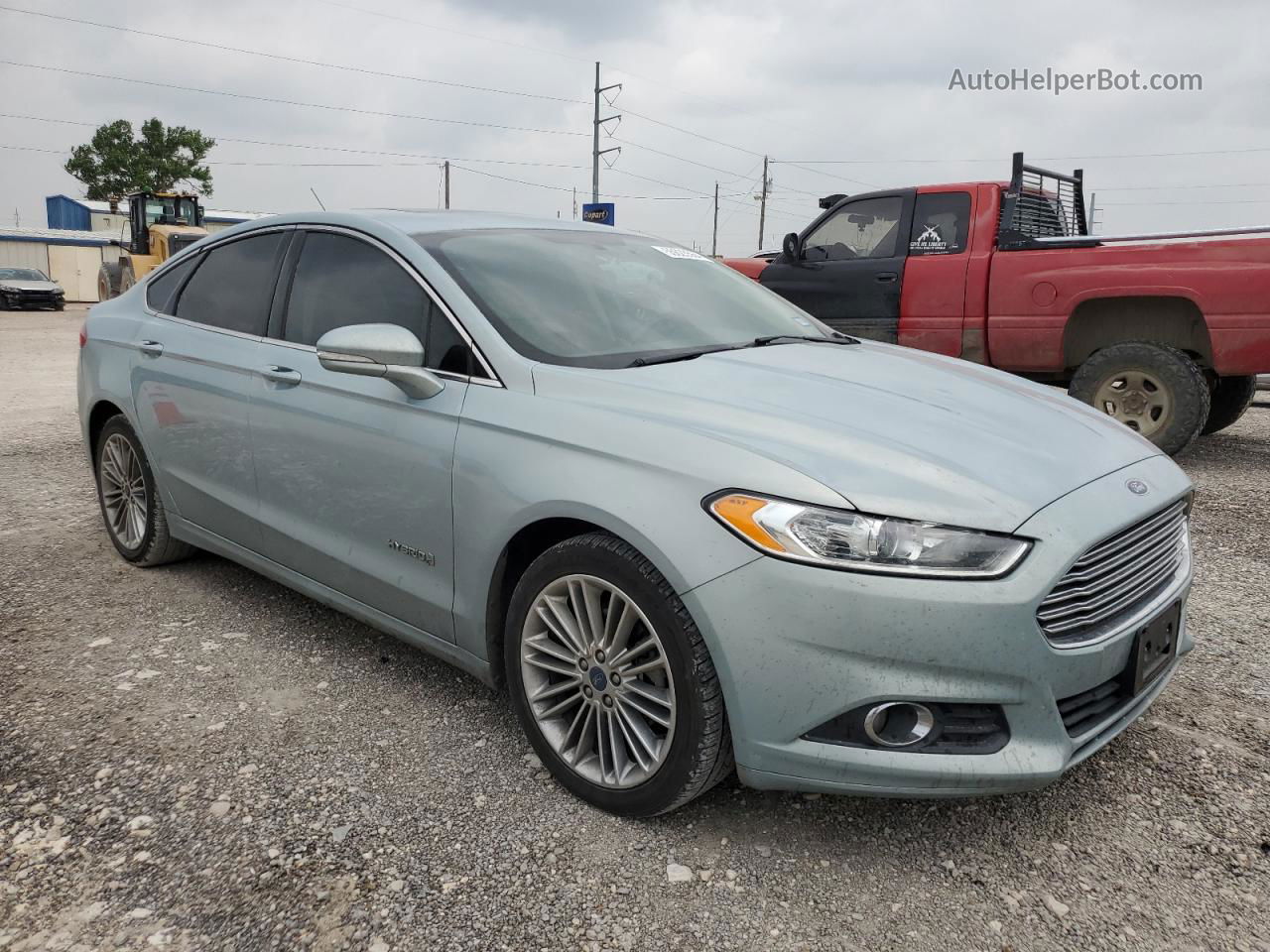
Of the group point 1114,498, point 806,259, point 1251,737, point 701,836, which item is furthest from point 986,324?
point 701,836

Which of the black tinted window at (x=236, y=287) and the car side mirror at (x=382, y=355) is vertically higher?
the black tinted window at (x=236, y=287)

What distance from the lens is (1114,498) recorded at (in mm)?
2350

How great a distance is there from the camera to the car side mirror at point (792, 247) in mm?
8039

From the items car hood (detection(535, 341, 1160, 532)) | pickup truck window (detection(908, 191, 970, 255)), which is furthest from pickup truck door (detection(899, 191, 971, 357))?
car hood (detection(535, 341, 1160, 532))

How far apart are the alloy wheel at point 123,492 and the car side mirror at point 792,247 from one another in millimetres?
5332

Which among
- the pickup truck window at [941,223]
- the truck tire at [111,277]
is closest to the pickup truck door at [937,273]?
the pickup truck window at [941,223]

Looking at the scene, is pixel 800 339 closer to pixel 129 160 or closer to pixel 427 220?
pixel 427 220

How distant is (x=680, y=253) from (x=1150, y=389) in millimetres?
4442

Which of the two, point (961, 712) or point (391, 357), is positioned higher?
point (391, 357)

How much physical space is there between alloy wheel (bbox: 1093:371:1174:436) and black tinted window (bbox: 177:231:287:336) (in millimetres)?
5500

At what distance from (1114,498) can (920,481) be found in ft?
1.81

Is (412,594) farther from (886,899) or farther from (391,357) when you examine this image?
(886,899)

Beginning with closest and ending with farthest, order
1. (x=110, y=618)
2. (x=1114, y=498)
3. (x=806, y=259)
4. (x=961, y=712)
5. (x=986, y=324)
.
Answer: (x=961, y=712), (x=1114, y=498), (x=110, y=618), (x=986, y=324), (x=806, y=259)

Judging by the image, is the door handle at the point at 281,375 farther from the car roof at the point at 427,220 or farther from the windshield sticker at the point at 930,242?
the windshield sticker at the point at 930,242
